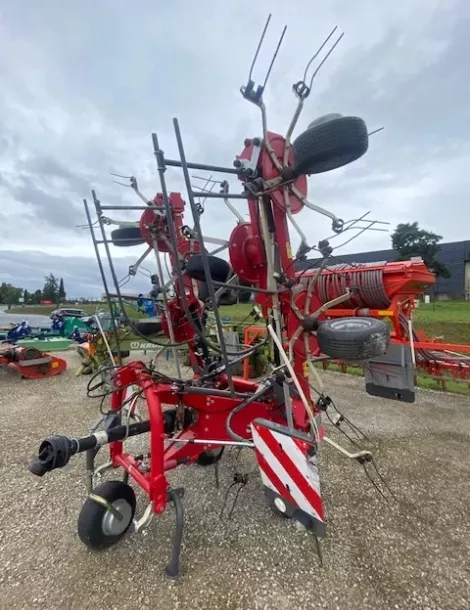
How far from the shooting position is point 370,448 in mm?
4113

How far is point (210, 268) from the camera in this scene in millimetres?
3135

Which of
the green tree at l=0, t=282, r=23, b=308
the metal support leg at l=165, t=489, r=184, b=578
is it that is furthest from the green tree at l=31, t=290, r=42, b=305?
the metal support leg at l=165, t=489, r=184, b=578

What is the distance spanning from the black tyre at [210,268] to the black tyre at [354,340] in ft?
3.74

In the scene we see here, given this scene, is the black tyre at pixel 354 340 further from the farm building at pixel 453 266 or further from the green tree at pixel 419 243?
the farm building at pixel 453 266

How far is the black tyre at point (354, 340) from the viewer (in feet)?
7.35

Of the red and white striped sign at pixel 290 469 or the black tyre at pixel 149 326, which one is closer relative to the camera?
the red and white striped sign at pixel 290 469

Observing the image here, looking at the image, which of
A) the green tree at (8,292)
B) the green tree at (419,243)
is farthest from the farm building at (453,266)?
the green tree at (8,292)

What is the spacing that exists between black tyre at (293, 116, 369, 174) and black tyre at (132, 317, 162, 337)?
6.49ft

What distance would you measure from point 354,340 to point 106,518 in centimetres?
209

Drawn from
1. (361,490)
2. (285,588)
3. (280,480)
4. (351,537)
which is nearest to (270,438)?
(280,480)

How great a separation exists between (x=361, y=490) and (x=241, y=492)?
109cm

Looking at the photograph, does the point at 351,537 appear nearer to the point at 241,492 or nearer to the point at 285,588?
the point at 285,588

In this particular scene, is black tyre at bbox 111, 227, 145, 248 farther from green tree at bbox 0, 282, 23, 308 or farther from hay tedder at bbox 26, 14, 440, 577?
green tree at bbox 0, 282, 23, 308

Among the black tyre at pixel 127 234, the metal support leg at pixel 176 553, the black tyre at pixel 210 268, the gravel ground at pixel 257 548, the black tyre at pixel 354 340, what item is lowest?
the gravel ground at pixel 257 548
